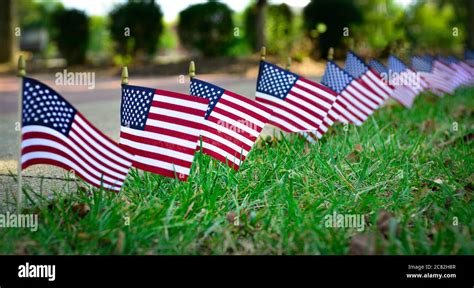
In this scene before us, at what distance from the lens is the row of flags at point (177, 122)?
394cm

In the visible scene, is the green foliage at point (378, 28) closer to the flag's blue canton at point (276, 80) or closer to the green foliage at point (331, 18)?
the green foliage at point (331, 18)

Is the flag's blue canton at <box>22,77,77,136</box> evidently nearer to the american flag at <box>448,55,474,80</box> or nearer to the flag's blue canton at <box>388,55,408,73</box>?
the flag's blue canton at <box>388,55,408,73</box>

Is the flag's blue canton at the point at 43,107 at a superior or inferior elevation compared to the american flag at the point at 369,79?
inferior

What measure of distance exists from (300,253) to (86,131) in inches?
62.0

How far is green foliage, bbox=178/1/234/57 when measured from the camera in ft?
65.0

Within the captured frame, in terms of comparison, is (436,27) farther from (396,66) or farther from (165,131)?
(165,131)

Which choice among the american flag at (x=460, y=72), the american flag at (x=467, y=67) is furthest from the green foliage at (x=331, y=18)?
the american flag at (x=460, y=72)

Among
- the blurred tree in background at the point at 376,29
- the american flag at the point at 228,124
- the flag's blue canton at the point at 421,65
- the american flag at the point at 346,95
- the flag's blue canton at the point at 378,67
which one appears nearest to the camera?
the american flag at the point at 228,124

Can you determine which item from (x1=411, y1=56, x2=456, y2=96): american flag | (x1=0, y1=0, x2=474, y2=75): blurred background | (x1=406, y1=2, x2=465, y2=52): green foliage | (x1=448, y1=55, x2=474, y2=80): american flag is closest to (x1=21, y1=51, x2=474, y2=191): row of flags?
(x1=411, y1=56, x2=456, y2=96): american flag

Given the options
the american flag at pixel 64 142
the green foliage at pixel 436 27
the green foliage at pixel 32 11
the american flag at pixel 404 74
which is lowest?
the american flag at pixel 64 142

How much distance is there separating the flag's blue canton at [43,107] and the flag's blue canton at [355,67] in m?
4.64

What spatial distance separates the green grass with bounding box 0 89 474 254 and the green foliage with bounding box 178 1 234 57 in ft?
46.7
